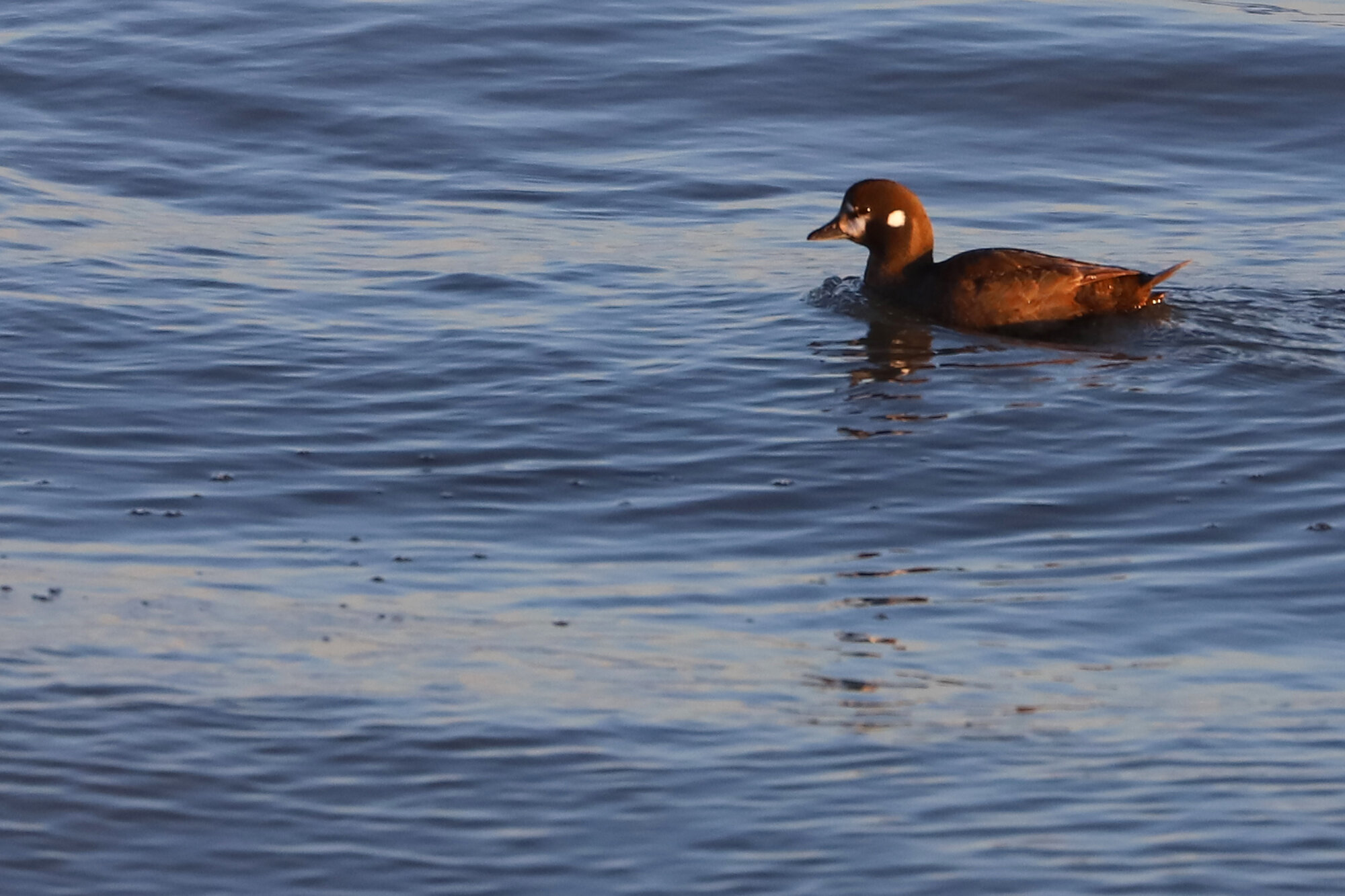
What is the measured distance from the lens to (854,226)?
1293 cm

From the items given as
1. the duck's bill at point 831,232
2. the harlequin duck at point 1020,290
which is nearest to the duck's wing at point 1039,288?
the harlequin duck at point 1020,290

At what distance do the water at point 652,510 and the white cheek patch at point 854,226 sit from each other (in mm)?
328

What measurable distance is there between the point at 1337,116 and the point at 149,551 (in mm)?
12585

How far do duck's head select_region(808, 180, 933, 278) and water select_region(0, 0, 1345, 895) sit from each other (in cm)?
36

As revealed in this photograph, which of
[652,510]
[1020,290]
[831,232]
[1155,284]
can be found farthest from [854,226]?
[652,510]

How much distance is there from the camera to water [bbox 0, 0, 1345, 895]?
5.91 m

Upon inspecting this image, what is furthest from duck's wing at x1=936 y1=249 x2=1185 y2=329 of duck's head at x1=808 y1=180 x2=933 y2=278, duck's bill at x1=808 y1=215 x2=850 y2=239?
duck's bill at x1=808 y1=215 x2=850 y2=239

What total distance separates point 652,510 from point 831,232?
15.5ft

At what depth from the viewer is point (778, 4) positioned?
72.2ft

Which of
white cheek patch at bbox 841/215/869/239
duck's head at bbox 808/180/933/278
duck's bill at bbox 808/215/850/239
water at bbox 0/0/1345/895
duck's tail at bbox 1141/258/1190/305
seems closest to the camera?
water at bbox 0/0/1345/895

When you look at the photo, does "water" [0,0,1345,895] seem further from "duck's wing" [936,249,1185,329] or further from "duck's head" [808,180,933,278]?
"duck's head" [808,180,933,278]

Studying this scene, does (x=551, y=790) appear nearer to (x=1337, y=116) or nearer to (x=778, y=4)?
(x=1337, y=116)

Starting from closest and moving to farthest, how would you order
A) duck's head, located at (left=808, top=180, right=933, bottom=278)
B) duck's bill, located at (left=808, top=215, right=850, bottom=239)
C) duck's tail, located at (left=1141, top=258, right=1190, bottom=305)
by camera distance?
duck's tail, located at (left=1141, top=258, right=1190, bottom=305)
duck's head, located at (left=808, top=180, right=933, bottom=278)
duck's bill, located at (left=808, top=215, right=850, bottom=239)

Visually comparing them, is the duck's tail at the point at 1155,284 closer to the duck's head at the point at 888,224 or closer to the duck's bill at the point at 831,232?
the duck's head at the point at 888,224
